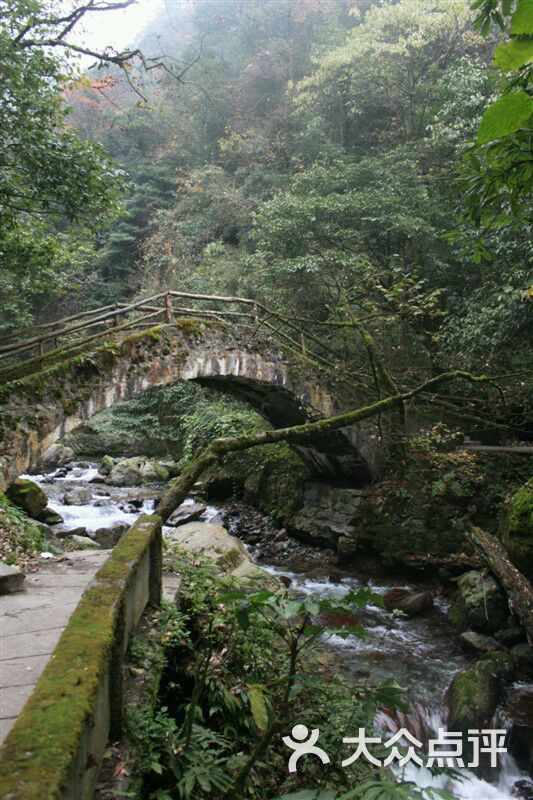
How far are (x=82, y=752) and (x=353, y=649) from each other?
19.5 feet

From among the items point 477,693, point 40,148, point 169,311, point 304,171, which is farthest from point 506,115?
point 304,171

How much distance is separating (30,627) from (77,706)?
66.7 inches

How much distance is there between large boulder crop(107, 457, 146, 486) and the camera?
1509cm

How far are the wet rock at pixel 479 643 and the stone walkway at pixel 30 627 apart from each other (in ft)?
16.2

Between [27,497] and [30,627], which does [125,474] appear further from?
[30,627]

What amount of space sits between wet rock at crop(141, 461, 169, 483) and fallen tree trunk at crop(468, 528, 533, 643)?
10404 mm

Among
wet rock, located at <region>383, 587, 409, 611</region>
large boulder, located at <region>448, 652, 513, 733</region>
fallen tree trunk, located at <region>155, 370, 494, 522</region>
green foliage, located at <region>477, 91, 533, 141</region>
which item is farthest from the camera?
wet rock, located at <region>383, 587, 409, 611</region>

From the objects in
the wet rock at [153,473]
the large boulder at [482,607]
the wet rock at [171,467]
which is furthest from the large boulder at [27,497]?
the large boulder at [482,607]

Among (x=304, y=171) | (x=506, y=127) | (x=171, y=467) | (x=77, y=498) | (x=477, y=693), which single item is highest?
(x=304, y=171)

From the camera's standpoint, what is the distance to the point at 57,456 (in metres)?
17.2

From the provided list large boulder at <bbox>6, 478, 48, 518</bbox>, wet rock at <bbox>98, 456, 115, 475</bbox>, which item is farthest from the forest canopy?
wet rock at <bbox>98, 456, 115, 475</bbox>

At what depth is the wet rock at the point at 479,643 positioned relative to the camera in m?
6.47

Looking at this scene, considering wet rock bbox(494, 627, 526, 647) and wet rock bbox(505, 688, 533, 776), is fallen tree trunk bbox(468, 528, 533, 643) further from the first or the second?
wet rock bbox(505, 688, 533, 776)

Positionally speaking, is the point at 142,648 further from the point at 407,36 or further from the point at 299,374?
the point at 407,36
